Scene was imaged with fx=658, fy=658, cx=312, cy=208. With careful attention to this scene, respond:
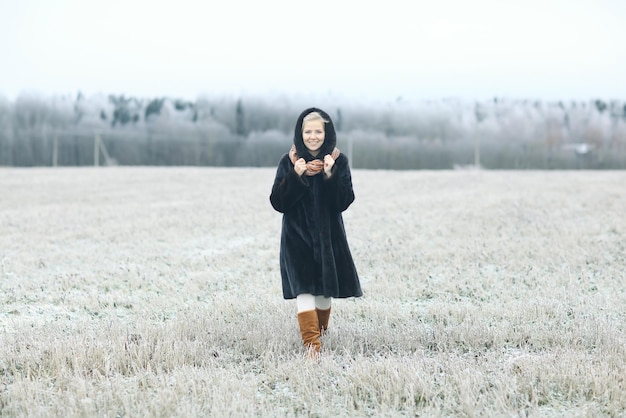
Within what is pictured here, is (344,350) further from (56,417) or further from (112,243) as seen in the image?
(112,243)

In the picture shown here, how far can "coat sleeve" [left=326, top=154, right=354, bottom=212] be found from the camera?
5359mm

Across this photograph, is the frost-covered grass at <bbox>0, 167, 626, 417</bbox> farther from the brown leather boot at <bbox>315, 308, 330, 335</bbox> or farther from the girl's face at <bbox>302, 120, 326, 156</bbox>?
the girl's face at <bbox>302, 120, 326, 156</bbox>

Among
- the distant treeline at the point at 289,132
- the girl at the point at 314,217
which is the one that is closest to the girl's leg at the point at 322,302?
the girl at the point at 314,217

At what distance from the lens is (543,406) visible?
432 centimetres

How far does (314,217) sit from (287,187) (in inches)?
13.2

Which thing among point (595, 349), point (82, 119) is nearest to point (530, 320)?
point (595, 349)

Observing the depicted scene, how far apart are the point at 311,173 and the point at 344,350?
1498mm

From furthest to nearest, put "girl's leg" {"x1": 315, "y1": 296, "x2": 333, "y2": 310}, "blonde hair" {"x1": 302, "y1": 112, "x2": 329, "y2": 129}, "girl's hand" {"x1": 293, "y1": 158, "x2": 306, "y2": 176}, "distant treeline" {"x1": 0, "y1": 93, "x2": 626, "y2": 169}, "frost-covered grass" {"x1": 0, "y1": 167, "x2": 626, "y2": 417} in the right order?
"distant treeline" {"x1": 0, "y1": 93, "x2": 626, "y2": 169} → "girl's leg" {"x1": 315, "y1": 296, "x2": 333, "y2": 310} → "blonde hair" {"x1": 302, "y1": 112, "x2": 329, "y2": 129} → "girl's hand" {"x1": 293, "y1": 158, "x2": 306, "y2": 176} → "frost-covered grass" {"x1": 0, "y1": 167, "x2": 626, "y2": 417}

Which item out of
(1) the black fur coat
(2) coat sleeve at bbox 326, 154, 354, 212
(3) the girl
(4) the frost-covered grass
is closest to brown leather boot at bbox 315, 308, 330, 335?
(4) the frost-covered grass

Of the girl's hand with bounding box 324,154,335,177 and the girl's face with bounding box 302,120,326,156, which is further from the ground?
the girl's face with bounding box 302,120,326,156

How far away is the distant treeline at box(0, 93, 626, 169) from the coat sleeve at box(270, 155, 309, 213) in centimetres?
4690

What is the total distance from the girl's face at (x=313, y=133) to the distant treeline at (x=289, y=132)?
4695 centimetres

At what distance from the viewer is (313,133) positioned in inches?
211

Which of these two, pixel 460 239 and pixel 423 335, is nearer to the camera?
pixel 423 335
